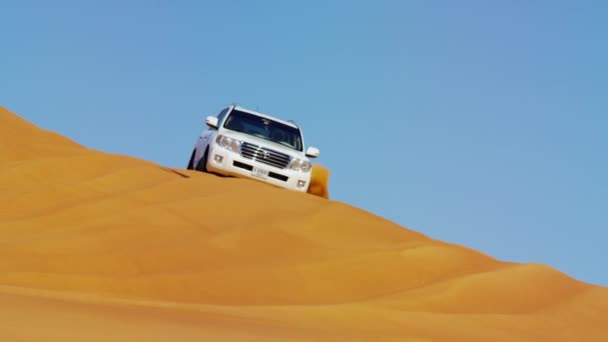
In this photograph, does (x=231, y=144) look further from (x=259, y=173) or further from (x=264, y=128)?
(x=264, y=128)

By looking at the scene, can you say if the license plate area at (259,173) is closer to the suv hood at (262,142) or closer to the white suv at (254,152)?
the white suv at (254,152)

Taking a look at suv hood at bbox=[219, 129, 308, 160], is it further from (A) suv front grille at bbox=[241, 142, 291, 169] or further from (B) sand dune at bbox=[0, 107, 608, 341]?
(B) sand dune at bbox=[0, 107, 608, 341]

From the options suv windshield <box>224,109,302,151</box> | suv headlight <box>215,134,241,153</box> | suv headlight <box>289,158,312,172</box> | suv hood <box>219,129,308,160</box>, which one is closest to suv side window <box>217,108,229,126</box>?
suv windshield <box>224,109,302,151</box>

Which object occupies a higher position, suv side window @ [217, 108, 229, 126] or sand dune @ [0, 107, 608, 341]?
suv side window @ [217, 108, 229, 126]

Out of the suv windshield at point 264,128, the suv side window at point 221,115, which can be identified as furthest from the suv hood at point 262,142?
the suv side window at point 221,115

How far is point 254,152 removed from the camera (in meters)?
17.0

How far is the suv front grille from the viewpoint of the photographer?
17.0 m

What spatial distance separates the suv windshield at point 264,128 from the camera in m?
17.9

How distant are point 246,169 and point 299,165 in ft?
3.07

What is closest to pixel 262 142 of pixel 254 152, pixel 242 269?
pixel 254 152

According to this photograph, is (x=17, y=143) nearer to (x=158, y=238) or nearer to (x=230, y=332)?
(x=158, y=238)

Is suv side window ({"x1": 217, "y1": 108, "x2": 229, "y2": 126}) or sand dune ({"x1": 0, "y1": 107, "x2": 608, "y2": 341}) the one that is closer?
sand dune ({"x1": 0, "y1": 107, "x2": 608, "y2": 341})

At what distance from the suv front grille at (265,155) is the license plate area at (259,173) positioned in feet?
0.48

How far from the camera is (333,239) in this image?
13.1m
